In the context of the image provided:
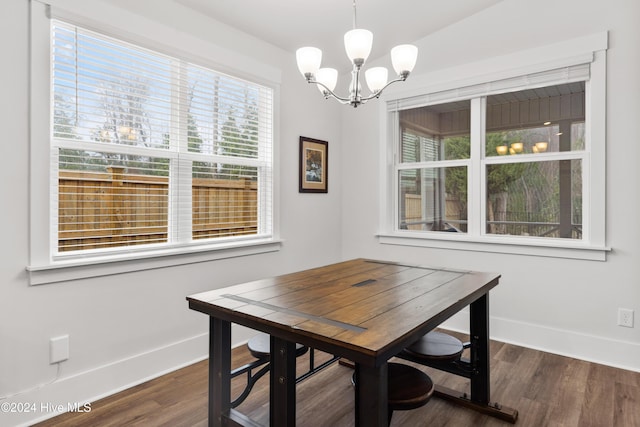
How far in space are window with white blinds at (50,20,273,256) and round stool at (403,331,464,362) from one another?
1.72m

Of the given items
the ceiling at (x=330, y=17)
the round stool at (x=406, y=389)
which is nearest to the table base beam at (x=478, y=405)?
the round stool at (x=406, y=389)

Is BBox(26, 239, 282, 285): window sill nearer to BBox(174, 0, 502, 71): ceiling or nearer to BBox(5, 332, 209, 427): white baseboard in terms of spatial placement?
BBox(5, 332, 209, 427): white baseboard

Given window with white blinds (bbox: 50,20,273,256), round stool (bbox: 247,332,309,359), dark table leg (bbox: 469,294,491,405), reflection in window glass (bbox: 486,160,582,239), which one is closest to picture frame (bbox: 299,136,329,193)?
window with white blinds (bbox: 50,20,273,256)

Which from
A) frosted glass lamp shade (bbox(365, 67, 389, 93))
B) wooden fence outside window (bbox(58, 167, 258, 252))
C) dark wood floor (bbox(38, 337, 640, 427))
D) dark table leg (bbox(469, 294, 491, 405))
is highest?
frosted glass lamp shade (bbox(365, 67, 389, 93))

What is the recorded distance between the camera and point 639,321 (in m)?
2.68

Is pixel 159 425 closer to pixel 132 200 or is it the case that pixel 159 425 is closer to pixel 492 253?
pixel 132 200

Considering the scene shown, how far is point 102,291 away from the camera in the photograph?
2.31 m

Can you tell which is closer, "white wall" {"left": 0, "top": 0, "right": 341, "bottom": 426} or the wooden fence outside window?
"white wall" {"left": 0, "top": 0, "right": 341, "bottom": 426}

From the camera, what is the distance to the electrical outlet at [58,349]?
2.10m

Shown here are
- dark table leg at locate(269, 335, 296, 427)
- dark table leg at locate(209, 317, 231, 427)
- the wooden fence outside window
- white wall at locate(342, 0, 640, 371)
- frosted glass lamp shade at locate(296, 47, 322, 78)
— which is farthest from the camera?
white wall at locate(342, 0, 640, 371)

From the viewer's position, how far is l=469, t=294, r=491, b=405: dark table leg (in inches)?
84.8

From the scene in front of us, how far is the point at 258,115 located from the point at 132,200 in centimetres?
130

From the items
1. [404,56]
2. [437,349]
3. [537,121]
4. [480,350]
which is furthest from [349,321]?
[537,121]

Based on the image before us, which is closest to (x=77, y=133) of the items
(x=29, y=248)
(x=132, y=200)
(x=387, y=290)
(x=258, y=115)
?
(x=132, y=200)
